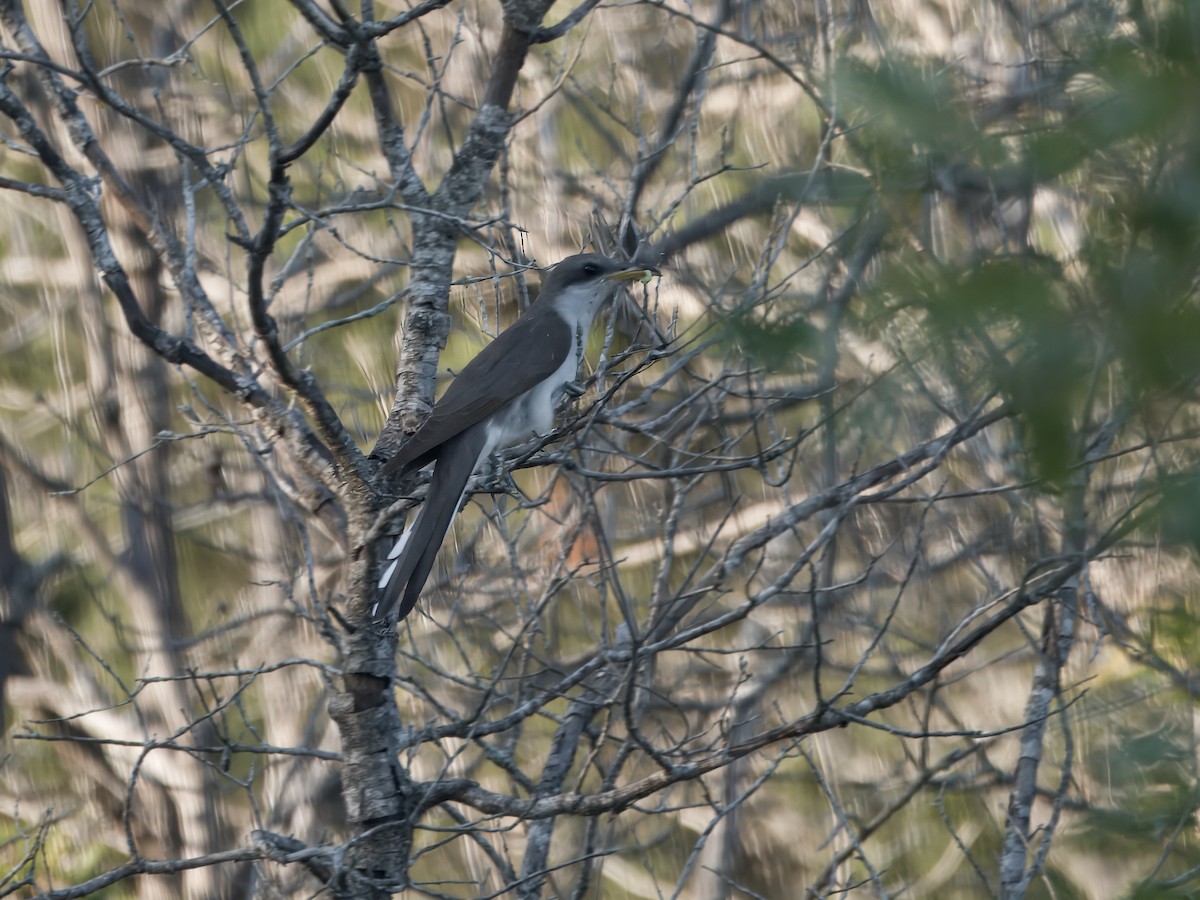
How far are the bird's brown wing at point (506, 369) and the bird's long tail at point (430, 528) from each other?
80mm

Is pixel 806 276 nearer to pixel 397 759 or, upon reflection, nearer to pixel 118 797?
pixel 397 759

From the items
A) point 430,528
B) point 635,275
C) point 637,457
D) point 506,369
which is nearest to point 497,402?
point 506,369

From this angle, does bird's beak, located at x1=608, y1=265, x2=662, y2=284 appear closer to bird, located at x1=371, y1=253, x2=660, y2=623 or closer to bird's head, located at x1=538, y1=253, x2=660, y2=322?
bird, located at x1=371, y1=253, x2=660, y2=623

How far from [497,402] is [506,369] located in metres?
0.20

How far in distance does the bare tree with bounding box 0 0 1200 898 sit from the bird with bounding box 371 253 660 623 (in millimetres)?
123

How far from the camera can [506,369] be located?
5.13 metres

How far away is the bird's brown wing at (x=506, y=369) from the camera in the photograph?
4621mm

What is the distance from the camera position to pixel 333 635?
4.05 m

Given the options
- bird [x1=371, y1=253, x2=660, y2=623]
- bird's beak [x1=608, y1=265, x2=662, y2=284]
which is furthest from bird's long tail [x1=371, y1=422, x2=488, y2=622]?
bird's beak [x1=608, y1=265, x2=662, y2=284]

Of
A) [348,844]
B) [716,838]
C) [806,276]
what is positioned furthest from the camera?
[716,838]

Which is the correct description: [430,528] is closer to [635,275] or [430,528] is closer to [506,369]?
[506,369]

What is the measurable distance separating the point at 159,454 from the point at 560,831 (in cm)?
494

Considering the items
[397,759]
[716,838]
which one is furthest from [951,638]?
[716,838]

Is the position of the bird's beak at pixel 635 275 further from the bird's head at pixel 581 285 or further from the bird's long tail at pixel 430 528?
the bird's long tail at pixel 430 528
